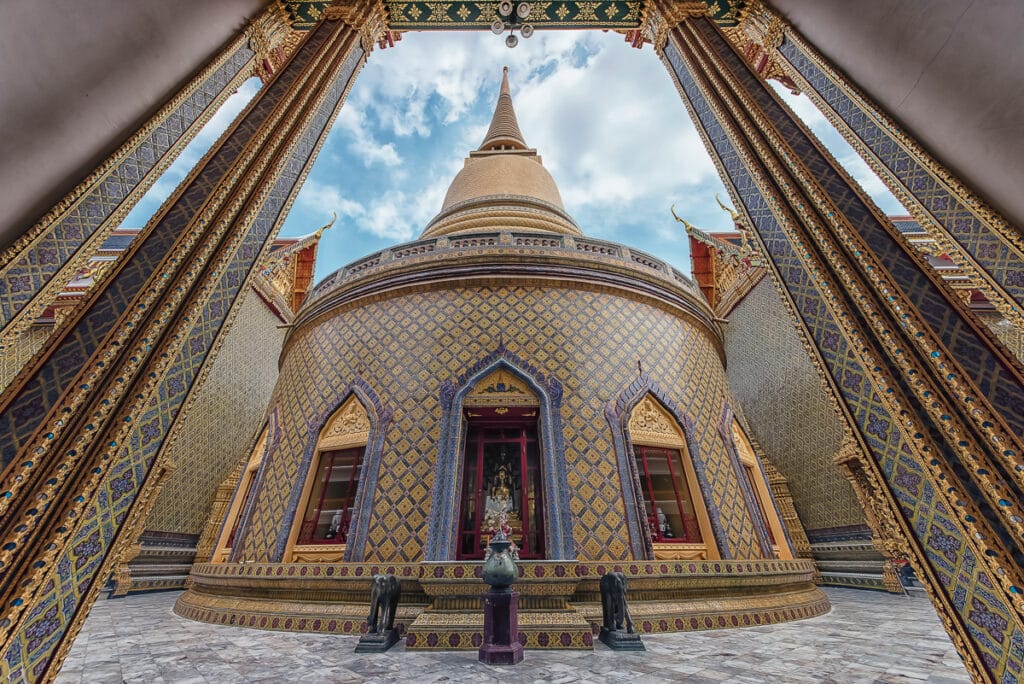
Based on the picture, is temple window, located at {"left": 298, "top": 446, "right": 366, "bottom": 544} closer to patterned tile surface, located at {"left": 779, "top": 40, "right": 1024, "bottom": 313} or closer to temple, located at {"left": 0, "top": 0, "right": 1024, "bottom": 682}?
temple, located at {"left": 0, "top": 0, "right": 1024, "bottom": 682}

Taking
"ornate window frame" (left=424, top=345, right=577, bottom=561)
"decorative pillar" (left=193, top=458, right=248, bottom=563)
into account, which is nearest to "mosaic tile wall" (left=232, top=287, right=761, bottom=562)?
"ornate window frame" (left=424, top=345, right=577, bottom=561)

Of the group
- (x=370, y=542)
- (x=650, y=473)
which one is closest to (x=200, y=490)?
(x=370, y=542)

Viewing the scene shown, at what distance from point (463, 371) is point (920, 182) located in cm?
532

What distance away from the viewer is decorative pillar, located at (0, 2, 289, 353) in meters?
3.12

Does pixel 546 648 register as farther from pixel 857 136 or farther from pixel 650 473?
pixel 857 136

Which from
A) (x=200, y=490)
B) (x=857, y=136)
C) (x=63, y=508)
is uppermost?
(x=857, y=136)

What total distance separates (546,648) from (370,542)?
2.60 meters

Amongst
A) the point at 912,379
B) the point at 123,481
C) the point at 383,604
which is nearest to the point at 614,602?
the point at 383,604

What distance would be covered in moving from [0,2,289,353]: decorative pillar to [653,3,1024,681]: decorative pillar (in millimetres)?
5484

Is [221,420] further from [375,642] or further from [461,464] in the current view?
[375,642]

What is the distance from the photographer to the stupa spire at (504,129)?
14820 millimetres

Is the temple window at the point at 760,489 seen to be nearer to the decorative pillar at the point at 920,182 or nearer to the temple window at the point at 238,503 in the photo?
the decorative pillar at the point at 920,182

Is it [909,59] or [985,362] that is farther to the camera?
[909,59]

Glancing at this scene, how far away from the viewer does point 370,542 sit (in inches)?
215
